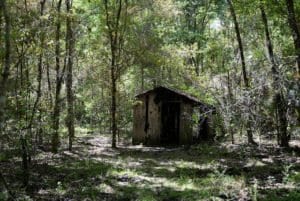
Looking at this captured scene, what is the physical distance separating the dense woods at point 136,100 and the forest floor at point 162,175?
0.05 meters

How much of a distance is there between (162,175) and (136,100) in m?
10.7

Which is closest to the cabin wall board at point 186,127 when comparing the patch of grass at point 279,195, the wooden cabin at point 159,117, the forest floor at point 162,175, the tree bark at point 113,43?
the wooden cabin at point 159,117

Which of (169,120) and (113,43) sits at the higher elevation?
(113,43)

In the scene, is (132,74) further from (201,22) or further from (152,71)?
(201,22)

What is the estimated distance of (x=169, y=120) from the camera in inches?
1008

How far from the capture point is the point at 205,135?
86.1ft

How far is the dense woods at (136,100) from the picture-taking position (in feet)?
37.3

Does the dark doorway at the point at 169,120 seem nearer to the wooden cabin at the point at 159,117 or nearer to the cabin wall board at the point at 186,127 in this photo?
the wooden cabin at the point at 159,117

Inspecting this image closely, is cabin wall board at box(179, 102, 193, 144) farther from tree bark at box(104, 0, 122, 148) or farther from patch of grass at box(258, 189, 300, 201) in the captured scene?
patch of grass at box(258, 189, 300, 201)

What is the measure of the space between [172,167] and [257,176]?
344 centimetres

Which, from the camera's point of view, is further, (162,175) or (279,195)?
(162,175)

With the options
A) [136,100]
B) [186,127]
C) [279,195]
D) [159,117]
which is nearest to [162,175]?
[279,195]

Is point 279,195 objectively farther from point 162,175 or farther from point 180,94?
point 180,94

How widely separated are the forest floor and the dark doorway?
15.4 ft
